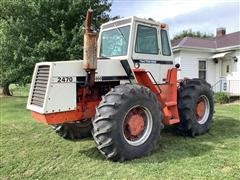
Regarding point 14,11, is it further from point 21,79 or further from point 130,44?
point 130,44

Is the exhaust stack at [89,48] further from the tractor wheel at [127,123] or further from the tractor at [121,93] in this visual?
the tractor wheel at [127,123]

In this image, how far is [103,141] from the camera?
5457 millimetres

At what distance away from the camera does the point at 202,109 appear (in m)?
7.84

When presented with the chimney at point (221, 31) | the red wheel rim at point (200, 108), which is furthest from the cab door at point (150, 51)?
the chimney at point (221, 31)

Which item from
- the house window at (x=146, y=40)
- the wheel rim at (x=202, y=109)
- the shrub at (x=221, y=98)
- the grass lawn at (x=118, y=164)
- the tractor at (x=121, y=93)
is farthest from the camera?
the shrub at (x=221, y=98)

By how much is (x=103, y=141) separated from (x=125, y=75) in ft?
5.08

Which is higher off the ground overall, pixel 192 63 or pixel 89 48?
pixel 192 63

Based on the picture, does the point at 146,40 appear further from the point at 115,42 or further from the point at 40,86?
the point at 40,86

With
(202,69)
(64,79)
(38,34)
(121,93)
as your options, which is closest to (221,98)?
(202,69)

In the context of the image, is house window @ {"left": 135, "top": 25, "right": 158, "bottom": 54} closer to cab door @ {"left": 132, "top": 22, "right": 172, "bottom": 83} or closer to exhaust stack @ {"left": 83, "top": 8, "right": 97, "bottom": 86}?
cab door @ {"left": 132, "top": 22, "right": 172, "bottom": 83}

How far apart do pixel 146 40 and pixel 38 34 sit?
34.2 feet

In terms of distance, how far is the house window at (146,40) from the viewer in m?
6.57

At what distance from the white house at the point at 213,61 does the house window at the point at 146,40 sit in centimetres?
1116

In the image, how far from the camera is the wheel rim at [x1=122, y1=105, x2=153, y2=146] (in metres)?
5.91
